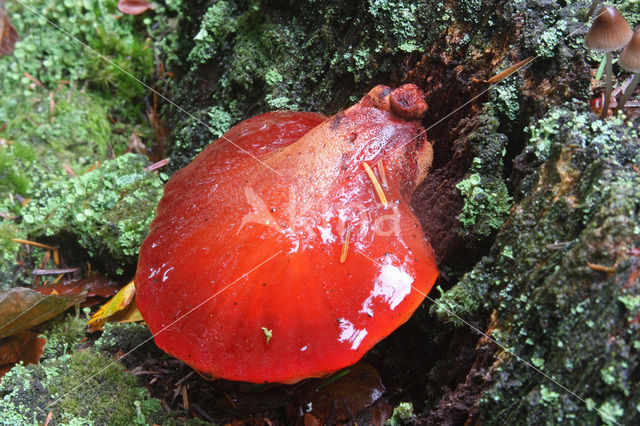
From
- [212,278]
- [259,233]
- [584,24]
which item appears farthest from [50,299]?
[584,24]

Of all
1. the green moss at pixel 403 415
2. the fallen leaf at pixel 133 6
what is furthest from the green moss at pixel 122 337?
the fallen leaf at pixel 133 6

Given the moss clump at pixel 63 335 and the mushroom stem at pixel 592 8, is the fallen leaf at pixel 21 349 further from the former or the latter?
the mushroom stem at pixel 592 8

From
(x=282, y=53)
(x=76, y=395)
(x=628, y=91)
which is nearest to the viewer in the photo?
(x=628, y=91)

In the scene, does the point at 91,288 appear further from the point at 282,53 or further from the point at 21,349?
the point at 282,53

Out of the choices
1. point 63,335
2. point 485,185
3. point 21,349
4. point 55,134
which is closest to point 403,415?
point 485,185

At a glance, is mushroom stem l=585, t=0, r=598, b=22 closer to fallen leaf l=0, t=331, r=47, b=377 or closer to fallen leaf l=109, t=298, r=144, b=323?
fallen leaf l=109, t=298, r=144, b=323

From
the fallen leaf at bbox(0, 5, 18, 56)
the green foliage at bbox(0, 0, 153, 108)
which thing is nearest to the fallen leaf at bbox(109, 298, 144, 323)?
the green foliage at bbox(0, 0, 153, 108)

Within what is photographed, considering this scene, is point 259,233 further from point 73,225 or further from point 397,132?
point 73,225
